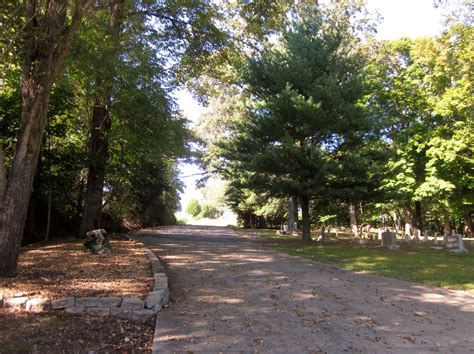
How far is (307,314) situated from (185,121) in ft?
45.1

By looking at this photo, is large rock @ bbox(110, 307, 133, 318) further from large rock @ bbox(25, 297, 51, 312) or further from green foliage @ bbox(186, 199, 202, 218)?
green foliage @ bbox(186, 199, 202, 218)

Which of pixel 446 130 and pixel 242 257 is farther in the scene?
pixel 446 130

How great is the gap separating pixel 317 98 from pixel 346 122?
159 centimetres

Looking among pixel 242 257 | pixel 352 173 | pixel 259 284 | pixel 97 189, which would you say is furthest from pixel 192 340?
pixel 352 173

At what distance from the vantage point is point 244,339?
4.77 metres

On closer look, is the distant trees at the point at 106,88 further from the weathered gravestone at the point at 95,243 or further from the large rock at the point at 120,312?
the large rock at the point at 120,312

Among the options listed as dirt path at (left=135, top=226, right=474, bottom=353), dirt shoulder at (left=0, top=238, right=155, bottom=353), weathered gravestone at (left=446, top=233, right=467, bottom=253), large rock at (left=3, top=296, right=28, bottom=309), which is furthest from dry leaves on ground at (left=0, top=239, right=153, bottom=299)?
weathered gravestone at (left=446, top=233, right=467, bottom=253)

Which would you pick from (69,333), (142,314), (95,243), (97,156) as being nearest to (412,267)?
(142,314)

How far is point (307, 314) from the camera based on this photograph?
5863 mm

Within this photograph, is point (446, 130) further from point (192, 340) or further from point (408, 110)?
point (192, 340)

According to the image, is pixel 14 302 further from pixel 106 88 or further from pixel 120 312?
pixel 106 88

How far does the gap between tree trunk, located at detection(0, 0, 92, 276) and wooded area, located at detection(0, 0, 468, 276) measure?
23mm

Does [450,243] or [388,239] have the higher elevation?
[388,239]

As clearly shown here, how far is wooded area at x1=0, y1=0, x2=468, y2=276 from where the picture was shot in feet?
24.9
